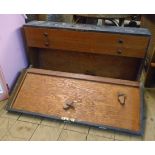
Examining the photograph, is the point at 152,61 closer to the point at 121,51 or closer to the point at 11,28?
the point at 121,51

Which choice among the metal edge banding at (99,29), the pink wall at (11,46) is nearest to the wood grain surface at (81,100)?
the pink wall at (11,46)

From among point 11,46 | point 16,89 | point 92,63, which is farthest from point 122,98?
point 11,46

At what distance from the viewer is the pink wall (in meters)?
1.36

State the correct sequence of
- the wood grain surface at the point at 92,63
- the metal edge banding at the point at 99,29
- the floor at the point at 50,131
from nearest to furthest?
the floor at the point at 50,131 → the metal edge banding at the point at 99,29 → the wood grain surface at the point at 92,63

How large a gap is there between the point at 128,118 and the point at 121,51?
449mm

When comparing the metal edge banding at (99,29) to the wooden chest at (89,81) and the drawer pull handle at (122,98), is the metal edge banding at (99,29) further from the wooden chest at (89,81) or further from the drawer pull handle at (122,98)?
the drawer pull handle at (122,98)

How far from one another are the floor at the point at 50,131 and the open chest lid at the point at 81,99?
0.15 feet

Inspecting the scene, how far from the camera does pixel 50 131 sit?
1.21 m

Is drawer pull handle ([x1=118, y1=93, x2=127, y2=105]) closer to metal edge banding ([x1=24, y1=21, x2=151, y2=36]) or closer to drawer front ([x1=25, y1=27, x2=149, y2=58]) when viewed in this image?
drawer front ([x1=25, y1=27, x2=149, y2=58])

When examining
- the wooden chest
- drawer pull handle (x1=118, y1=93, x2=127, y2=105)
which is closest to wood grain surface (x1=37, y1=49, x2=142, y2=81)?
the wooden chest

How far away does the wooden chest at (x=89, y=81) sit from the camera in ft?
4.04

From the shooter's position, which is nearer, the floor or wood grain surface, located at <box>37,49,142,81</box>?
the floor

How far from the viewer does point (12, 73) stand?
4.88 ft

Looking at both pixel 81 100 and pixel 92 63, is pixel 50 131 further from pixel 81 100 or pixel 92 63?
pixel 92 63
